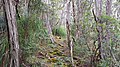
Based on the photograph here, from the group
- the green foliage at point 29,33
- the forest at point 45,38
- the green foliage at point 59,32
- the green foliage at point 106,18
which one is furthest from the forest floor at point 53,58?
the green foliage at point 59,32

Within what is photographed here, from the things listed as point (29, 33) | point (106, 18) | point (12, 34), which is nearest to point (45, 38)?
point (29, 33)

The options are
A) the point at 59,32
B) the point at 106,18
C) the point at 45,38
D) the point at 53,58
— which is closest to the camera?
the point at 106,18

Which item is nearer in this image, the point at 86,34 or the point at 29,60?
the point at 29,60

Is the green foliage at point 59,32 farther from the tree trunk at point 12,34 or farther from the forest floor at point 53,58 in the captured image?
the tree trunk at point 12,34

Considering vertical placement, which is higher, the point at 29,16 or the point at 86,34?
the point at 29,16

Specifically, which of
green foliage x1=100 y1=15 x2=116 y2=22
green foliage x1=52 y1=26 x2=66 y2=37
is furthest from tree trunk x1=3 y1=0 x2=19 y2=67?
green foliage x1=52 y1=26 x2=66 y2=37

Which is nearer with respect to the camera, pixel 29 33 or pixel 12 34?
pixel 12 34

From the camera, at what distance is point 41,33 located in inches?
177

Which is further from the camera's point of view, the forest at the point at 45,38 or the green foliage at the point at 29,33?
the green foliage at the point at 29,33

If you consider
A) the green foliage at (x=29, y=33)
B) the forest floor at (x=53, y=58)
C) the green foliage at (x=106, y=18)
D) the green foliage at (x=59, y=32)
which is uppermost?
the green foliage at (x=106, y=18)

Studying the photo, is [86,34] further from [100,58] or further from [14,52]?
[14,52]

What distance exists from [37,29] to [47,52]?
2.13 m

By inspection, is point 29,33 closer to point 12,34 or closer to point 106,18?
point 12,34

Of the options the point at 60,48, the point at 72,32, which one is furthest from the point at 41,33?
the point at 60,48
